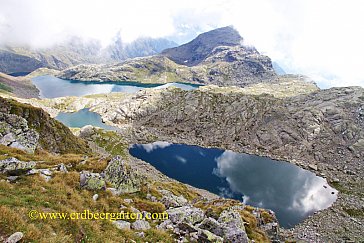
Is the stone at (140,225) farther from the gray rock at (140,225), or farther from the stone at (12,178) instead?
the stone at (12,178)

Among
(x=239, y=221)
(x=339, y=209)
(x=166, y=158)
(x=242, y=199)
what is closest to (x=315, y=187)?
(x=339, y=209)

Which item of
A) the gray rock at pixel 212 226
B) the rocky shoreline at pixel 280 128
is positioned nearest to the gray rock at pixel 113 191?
the gray rock at pixel 212 226

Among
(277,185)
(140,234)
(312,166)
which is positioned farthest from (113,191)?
(312,166)

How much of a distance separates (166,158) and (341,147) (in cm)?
9588

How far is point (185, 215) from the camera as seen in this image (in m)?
24.4

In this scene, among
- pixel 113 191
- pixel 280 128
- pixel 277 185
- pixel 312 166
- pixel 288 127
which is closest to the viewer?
pixel 113 191

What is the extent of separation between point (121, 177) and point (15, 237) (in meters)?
17.2

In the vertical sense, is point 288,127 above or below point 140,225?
above

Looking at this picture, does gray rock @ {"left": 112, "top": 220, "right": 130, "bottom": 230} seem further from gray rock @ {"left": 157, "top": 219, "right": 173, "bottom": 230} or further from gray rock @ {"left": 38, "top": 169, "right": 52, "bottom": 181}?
gray rock @ {"left": 38, "top": 169, "right": 52, "bottom": 181}

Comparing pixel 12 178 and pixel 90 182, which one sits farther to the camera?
pixel 90 182

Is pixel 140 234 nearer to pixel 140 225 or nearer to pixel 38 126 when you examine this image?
pixel 140 225

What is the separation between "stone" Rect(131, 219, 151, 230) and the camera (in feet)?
62.6

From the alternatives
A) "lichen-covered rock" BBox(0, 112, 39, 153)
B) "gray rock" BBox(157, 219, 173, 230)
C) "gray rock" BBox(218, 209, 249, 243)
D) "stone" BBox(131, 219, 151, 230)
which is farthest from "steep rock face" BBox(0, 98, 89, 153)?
"gray rock" BBox(218, 209, 249, 243)

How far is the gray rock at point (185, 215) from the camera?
23.2 metres
